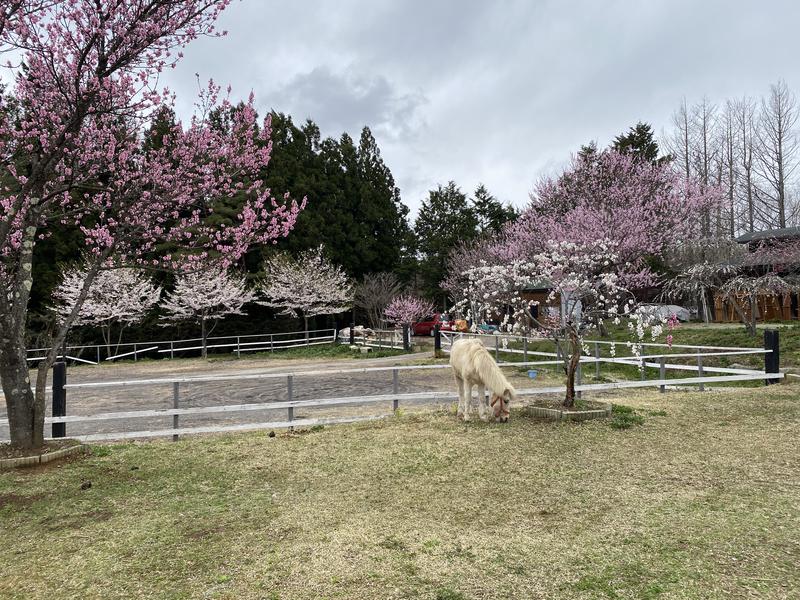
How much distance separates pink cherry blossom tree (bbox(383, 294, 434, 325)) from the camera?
32312 millimetres

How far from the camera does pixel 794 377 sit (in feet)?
36.7

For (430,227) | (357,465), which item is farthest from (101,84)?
(430,227)

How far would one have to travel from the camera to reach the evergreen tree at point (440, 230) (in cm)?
4219

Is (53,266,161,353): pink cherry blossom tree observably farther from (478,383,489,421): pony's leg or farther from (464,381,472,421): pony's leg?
(478,383,489,421): pony's leg

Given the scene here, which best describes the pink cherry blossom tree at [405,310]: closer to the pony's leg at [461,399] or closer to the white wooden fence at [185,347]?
the white wooden fence at [185,347]

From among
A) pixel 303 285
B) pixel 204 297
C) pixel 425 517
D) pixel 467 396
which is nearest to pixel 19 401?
pixel 425 517

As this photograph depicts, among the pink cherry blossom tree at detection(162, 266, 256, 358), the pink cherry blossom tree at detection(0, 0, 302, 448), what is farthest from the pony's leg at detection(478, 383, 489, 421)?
the pink cherry blossom tree at detection(162, 266, 256, 358)

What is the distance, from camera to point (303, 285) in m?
33.0

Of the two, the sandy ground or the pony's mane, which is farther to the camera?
the sandy ground

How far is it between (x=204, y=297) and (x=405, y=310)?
12.1 metres

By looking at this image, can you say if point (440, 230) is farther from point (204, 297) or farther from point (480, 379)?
point (480, 379)

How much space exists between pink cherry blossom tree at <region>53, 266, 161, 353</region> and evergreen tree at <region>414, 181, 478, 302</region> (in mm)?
20725

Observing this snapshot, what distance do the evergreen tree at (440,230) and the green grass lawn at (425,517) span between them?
33285 millimetres

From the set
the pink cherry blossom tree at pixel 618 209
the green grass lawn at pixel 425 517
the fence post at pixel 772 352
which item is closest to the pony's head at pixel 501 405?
the green grass lawn at pixel 425 517
